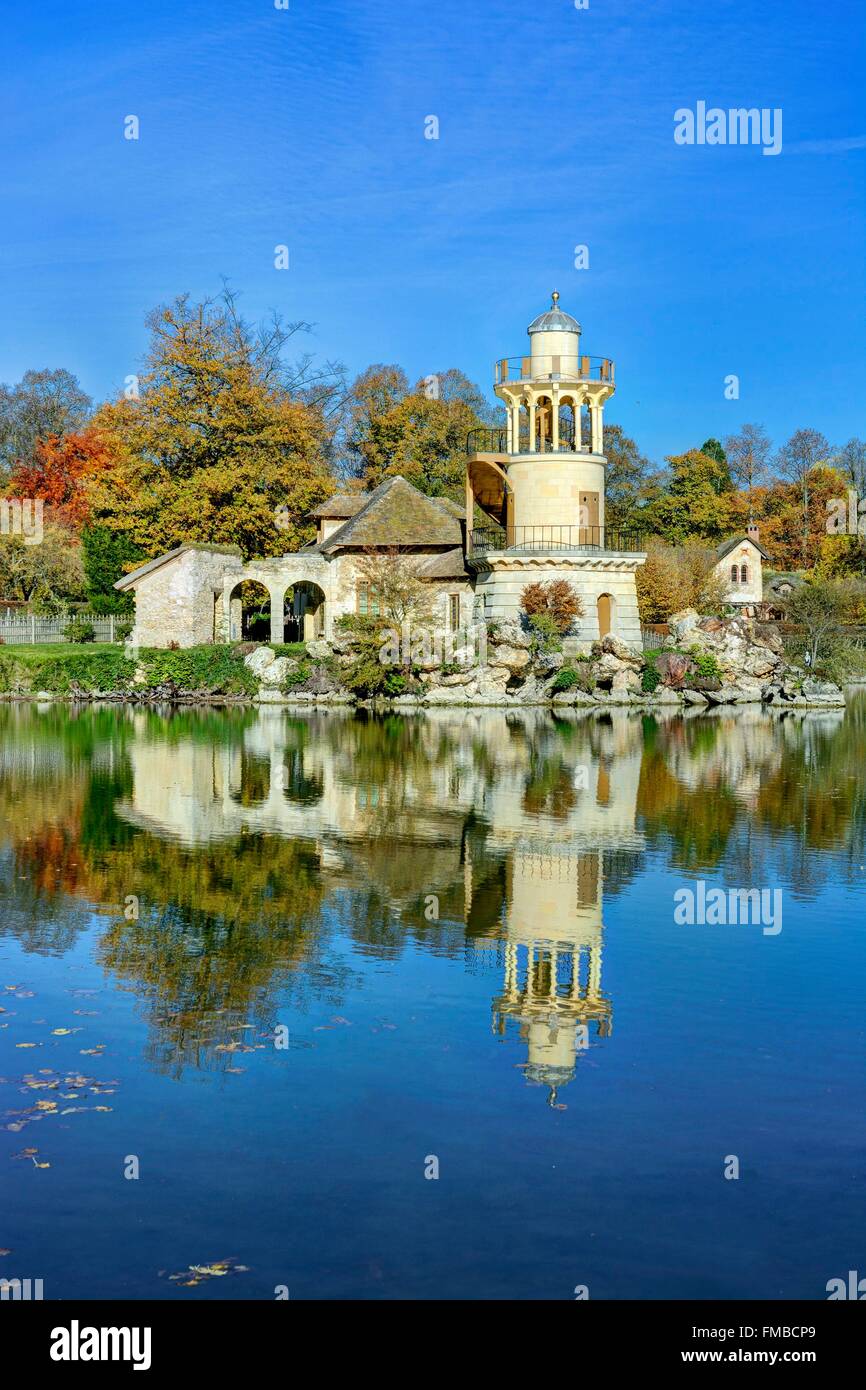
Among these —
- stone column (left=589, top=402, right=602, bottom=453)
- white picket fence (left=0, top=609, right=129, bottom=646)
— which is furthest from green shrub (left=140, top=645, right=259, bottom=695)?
stone column (left=589, top=402, right=602, bottom=453)

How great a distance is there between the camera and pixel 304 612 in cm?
5169

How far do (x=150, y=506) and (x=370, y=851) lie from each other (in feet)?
119

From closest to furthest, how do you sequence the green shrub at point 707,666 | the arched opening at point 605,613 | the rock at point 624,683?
the rock at point 624,683
the green shrub at point 707,666
the arched opening at point 605,613

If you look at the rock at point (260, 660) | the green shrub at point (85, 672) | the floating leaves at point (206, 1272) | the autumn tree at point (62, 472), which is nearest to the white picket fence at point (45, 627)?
the green shrub at point (85, 672)

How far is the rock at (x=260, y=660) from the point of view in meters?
43.2

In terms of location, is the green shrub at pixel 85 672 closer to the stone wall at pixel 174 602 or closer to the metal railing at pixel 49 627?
the stone wall at pixel 174 602

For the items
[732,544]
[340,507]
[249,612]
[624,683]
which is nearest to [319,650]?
[340,507]

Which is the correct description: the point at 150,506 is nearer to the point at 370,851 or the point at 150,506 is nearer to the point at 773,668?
the point at 773,668

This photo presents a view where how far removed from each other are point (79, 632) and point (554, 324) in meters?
19.7

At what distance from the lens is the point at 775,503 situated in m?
75.3

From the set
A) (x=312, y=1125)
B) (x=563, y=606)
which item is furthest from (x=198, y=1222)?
(x=563, y=606)

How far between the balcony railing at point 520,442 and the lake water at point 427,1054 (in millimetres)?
26870

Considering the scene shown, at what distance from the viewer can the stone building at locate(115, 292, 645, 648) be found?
43.2 m

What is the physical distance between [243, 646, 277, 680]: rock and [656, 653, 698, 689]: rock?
462 inches
